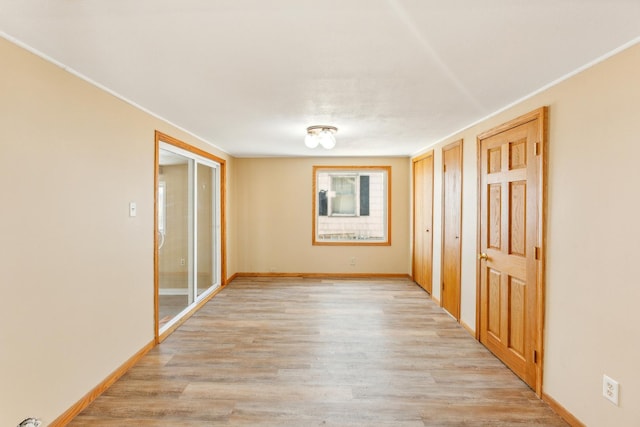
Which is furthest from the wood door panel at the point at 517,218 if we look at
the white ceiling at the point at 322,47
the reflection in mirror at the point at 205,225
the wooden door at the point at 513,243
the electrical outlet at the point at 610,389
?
the reflection in mirror at the point at 205,225

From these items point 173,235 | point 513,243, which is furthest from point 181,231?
point 513,243

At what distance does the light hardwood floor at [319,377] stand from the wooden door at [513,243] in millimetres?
228

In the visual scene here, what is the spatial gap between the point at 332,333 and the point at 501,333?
164 centimetres

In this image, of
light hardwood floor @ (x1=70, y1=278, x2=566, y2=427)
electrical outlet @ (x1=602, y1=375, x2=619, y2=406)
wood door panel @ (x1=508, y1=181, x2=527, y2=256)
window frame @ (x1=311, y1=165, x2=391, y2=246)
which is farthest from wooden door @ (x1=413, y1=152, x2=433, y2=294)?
electrical outlet @ (x1=602, y1=375, x2=619, y2=406)

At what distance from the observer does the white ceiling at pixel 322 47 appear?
4.91ft

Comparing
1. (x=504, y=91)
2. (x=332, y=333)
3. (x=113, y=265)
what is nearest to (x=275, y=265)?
(x=332, y=333)

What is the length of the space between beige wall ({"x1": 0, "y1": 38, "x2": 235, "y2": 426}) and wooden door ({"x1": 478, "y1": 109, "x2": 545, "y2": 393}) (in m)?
3.24

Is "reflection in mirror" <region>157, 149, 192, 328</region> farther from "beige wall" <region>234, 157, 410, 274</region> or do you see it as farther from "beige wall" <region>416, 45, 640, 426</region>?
"beige wall" <region>416, 45, 640, 426</region>

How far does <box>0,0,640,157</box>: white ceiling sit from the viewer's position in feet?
4.91

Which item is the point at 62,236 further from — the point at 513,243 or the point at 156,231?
the point at 513,243

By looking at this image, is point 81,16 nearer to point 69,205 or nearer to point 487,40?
point 69,205

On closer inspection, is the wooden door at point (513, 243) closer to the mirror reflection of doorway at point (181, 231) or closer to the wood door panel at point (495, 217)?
the wood door panel at point (495, 217)

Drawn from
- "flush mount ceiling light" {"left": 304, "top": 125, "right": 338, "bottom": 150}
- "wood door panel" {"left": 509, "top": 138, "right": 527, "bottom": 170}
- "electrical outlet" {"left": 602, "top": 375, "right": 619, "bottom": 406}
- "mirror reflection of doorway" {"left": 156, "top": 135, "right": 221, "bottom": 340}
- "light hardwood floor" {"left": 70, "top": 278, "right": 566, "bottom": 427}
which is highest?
"flush mount ceiling light" {"left": 304, "top": 125, "right": 338, "bottom": 150}

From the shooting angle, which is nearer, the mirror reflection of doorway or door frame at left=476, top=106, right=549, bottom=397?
door frame at left=476, top=106, right=549, bottom=397
